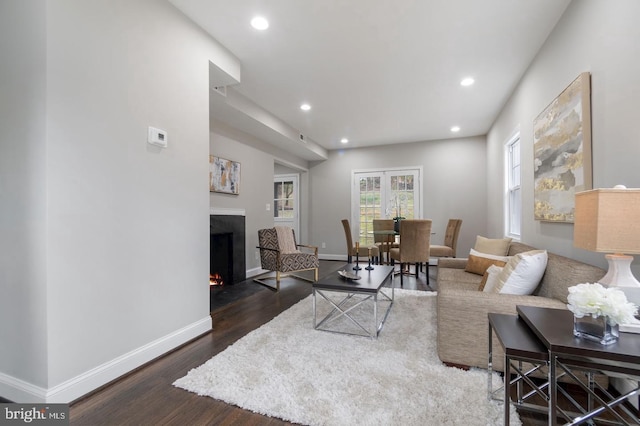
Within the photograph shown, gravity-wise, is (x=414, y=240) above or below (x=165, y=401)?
above

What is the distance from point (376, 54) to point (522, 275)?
245 centimetres

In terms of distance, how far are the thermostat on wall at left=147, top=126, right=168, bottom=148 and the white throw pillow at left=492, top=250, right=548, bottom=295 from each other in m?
2.73

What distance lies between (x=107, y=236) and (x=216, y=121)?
296 cm

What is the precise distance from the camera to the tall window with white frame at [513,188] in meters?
3.88

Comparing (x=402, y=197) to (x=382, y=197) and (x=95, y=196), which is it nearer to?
(x=382, y=197)

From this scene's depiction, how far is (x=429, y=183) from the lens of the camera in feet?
20.9

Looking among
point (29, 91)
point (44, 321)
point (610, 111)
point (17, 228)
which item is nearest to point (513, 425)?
point (610, 111)

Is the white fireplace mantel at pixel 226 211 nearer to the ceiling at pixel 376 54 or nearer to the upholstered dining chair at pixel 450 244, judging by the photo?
the ceiling at pixel 376 54

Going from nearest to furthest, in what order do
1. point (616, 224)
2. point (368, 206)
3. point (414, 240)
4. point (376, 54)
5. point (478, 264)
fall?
point (616, 224) → point (376, 54) → point (478, 264) → point (414, 240) → point (368, 206)

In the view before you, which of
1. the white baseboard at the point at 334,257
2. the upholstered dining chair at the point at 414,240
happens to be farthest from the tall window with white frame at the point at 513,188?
the white baseboard at the point at 334,257

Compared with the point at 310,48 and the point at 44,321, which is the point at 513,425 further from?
the point at 310,48

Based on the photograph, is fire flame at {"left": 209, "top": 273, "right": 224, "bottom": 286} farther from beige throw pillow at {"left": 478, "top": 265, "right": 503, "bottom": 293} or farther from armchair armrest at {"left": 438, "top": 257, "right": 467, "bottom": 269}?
beige throw pillow at {"left": 478, "top": 265, "right": 503, "bottom": 293}

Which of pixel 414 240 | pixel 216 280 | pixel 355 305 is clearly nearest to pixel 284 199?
pixel 216 280

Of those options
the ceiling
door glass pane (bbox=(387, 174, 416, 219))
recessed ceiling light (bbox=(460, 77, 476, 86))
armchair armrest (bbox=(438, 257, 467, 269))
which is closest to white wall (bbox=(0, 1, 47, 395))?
the ceiling
